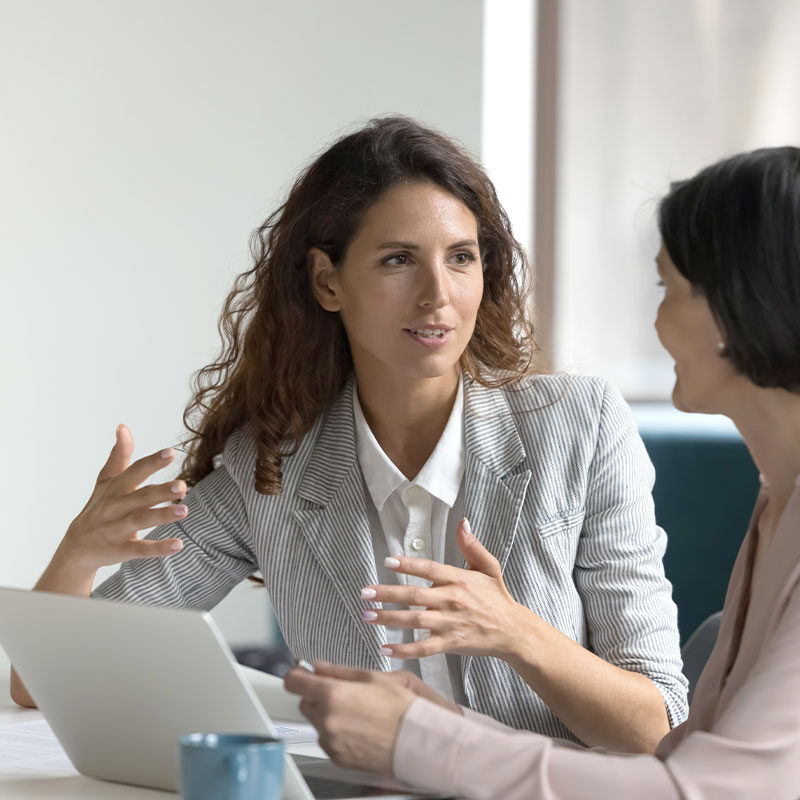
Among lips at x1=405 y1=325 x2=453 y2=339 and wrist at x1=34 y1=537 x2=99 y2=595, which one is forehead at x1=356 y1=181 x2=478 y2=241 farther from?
wrist at x1=34 y1=537 x2=99 y2=595

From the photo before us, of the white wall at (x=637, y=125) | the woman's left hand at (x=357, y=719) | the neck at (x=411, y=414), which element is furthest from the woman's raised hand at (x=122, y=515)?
the white wall at (x=637, y=125)

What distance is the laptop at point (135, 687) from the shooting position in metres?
0.92

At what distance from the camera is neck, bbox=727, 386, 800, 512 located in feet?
3.37

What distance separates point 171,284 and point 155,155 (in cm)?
29

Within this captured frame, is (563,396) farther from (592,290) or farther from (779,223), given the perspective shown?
(592,290)

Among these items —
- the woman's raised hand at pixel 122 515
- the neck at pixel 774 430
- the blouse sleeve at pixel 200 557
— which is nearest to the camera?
the neck at pixel 774 430

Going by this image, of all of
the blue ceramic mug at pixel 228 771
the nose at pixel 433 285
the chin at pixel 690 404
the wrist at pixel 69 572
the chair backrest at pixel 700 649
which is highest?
the nose at pixel 433 285

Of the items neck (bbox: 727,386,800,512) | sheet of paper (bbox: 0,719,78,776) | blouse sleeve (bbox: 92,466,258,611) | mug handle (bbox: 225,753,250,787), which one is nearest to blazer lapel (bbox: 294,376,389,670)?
blouse sleeve (bbox: 92,466,258,611)

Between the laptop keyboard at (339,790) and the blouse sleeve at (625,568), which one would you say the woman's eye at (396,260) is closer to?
the blouse sleeve at (625,568)

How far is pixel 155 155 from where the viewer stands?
9.03 feet

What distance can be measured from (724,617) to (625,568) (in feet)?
1.54

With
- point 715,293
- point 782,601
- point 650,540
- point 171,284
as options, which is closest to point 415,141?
point 650,540

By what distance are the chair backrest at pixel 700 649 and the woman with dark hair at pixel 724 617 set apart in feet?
1.91

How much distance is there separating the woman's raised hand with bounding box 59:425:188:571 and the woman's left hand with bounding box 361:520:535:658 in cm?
36
